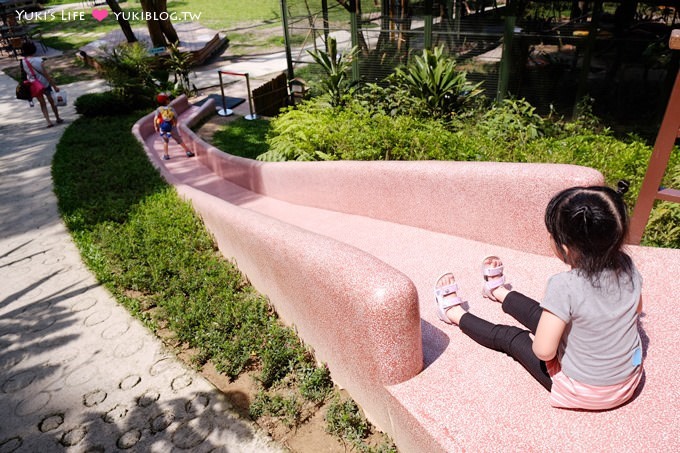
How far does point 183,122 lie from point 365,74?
4.30 metres

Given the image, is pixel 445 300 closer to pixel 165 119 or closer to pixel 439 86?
pixel 439 86

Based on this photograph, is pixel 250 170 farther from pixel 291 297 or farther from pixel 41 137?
pixel 41 137

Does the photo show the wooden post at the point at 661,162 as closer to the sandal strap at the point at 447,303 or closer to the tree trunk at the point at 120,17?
the sandal strap at the point at 447,303

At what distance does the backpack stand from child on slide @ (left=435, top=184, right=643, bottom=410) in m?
7.96

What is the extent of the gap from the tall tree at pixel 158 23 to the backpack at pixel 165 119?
10.2 metres

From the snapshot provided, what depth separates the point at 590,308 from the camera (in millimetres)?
1997

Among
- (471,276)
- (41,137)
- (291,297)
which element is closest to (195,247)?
(291,297)

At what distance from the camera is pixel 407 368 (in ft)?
7.99

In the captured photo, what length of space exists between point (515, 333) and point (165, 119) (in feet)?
25.6

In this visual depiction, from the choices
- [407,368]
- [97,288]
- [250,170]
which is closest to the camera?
Result: [407,368]

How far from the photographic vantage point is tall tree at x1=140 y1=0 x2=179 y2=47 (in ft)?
57.3

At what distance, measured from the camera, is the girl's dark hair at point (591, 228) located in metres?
1.89

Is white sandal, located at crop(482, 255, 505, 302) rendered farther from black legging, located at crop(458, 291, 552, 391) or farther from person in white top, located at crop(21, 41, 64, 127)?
person in white top, located at crop(21, 41, 64, 127)

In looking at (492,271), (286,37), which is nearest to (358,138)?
(492,271)
